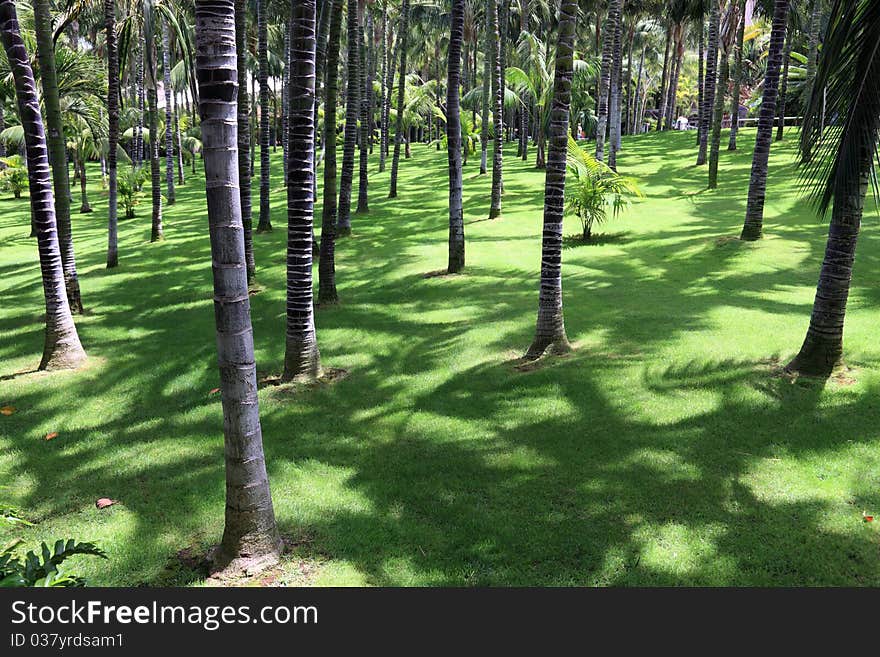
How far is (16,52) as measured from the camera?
33.5 feet

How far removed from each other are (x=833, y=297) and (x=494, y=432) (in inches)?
172

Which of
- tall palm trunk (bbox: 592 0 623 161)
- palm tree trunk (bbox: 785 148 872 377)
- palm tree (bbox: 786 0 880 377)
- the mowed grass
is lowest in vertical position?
the mowed grass

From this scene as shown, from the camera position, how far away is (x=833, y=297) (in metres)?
8.30

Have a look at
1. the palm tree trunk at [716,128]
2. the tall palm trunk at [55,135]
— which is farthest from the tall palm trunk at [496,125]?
the tall palm trunk at [55,135]

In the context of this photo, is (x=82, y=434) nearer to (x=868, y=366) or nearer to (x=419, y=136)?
(x=868, y=366)

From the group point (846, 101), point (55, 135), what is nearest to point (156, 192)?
point (55, 135)

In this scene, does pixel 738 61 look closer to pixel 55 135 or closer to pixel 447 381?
pixel 447 381

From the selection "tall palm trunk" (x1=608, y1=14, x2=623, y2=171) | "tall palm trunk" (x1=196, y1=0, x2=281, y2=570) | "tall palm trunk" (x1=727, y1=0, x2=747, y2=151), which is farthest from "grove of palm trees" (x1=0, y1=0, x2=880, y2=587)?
"tall palm trunk" (x1=727, y1=0, x2=747, y2=151)

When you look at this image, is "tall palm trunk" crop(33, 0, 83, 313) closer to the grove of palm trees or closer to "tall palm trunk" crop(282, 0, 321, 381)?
the grove of palm trees

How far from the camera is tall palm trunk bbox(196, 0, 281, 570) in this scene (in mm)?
4902

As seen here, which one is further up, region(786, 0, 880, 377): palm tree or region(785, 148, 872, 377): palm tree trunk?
region(786, 0, 880, 377): palm tree

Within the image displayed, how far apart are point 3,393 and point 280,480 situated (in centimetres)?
557

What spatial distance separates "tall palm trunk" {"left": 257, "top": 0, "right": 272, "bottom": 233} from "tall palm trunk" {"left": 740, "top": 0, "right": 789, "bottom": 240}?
1195 cm

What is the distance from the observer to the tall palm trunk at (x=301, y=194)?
906 centimetres
